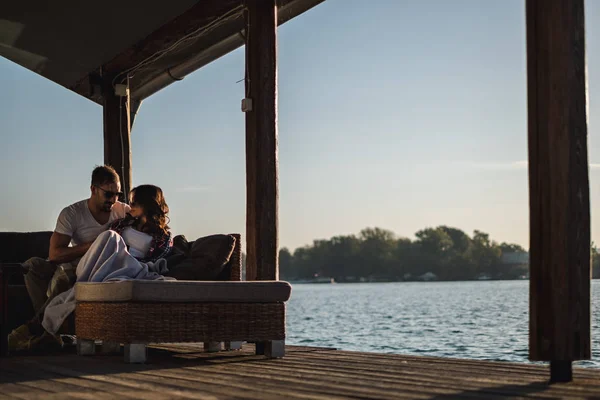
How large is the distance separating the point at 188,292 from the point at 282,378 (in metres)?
0.91

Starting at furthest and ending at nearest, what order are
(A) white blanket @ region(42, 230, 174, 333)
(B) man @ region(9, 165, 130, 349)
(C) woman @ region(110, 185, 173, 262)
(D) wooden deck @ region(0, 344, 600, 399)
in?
(B) man @ region(9, 165, 130, 349)
(C) woman @ region(110, 185, 173, 262)
(A) white blanket @ region(42, 230, 174, 333)
(D) wooden deck @ region(0, 344, 600, 399)

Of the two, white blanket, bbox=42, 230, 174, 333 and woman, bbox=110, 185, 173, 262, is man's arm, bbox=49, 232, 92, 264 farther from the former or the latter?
woman, bbox=110, 185, 173, 262

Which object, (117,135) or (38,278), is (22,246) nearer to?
(38,278)

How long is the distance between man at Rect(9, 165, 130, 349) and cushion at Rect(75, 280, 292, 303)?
0.66 meters

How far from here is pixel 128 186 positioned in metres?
7.51

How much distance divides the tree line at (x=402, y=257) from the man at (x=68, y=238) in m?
42.9

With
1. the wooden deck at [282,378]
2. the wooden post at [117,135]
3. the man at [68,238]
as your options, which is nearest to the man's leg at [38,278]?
the man at [68,238]

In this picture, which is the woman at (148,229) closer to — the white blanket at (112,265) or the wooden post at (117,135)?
the white blanket at (112,265)

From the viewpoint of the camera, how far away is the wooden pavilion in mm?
3248

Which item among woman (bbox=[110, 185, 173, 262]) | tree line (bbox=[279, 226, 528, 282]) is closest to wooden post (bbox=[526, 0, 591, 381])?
woman (bbox=[110, 185, 173, 262])

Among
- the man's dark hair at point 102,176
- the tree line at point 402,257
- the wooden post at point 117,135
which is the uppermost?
the wooden post at point 117,135

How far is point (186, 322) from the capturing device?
167 inches

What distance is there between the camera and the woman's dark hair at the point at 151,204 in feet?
15.0

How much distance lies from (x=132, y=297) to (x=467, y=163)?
33.3 metres
